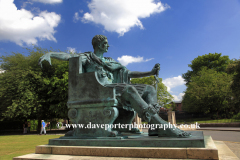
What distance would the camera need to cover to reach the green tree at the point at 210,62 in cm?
4434

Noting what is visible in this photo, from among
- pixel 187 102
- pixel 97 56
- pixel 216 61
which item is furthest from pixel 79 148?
pixel 216 61

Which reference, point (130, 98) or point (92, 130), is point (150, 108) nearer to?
point (130, 98)

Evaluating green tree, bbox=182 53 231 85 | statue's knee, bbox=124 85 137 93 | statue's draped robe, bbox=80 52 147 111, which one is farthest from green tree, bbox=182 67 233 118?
statue's knee, bbox=124 85 137 93

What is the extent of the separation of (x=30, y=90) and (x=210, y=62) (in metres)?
39.5

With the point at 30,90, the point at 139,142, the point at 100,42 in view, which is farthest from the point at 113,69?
the point at 30,90

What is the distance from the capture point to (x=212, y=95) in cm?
3666

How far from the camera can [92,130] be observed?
14.0 ft

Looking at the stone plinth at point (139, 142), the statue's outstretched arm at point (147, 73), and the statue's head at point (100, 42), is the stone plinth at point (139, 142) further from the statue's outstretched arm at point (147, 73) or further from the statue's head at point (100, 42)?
the statue's head at point (100, 42)

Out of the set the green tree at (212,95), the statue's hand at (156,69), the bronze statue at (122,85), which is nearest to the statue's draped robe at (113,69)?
the bronze statue at (122,85)

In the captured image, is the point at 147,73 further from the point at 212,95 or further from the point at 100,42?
the point at 212,95

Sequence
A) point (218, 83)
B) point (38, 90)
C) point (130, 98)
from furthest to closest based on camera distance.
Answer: point (218, 83) → point (38, 90) → point (130, 98)

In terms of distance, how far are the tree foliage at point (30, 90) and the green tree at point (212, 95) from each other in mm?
25956

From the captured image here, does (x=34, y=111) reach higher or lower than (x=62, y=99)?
lower

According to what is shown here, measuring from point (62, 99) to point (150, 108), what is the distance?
2173cm
